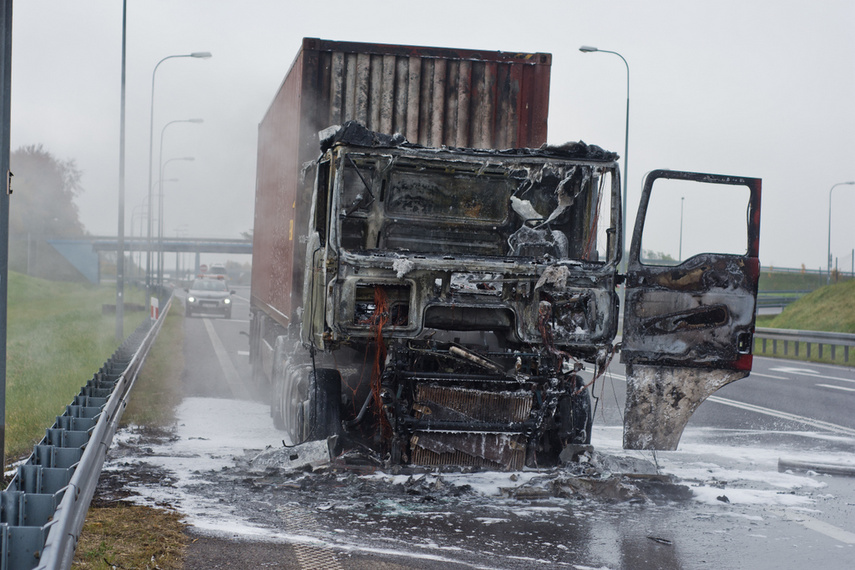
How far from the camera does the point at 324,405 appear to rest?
24.5 feet

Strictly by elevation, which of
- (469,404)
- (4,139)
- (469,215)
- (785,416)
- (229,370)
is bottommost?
A: (229,370)

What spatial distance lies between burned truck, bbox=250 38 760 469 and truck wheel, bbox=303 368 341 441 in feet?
0.04

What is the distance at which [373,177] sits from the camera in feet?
24.2

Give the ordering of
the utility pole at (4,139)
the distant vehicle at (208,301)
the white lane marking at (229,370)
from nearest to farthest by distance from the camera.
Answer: the utility pole at (4,139)
the white lane marking at (229,370)
the distant vehicle at (208,301)

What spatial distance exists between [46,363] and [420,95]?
10.2 metres

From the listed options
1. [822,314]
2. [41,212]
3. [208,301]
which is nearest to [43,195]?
[41,212]

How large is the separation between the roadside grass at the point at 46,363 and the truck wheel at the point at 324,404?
252cm

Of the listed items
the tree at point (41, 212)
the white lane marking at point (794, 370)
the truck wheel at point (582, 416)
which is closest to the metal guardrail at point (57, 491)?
the truck wheel at point (582, 416)

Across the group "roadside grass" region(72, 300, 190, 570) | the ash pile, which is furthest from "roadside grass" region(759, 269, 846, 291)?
"roadside grass" region(72, 300, 190, 570)

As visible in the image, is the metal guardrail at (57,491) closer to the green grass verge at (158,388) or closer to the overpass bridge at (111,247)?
the green grass verge at (158,388)

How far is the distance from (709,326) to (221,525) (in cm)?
399

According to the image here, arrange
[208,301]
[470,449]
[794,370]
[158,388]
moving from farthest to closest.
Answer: [208,301]
[794,370]
[158,388]
[470,449]

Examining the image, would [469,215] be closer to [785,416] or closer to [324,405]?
[324,405]

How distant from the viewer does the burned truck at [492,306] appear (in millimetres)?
6664
